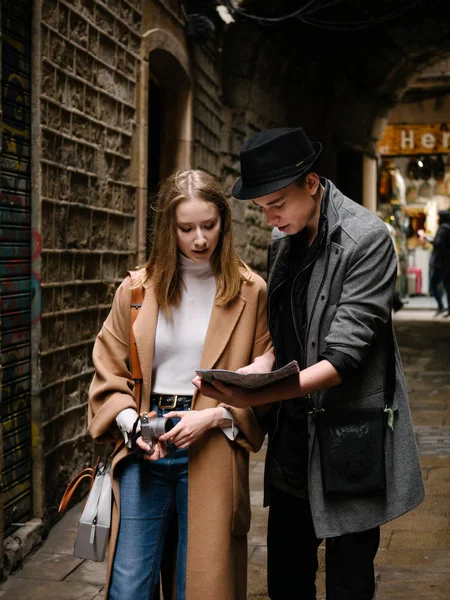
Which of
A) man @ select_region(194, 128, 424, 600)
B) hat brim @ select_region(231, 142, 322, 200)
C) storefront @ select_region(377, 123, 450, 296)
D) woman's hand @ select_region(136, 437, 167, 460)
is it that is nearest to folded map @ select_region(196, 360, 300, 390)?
man @ select_region(194, 128, 424, 600)

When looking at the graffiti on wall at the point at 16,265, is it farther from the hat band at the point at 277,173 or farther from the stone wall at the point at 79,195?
the hat band at the point at 277,173

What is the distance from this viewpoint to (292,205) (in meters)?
2.57

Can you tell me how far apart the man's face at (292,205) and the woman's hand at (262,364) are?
0.37 m

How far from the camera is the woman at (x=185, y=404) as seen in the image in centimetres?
268

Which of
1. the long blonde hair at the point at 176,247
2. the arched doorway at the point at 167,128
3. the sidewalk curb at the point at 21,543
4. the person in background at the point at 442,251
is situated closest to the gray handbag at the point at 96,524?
the long blonde hair at the point at 176,247

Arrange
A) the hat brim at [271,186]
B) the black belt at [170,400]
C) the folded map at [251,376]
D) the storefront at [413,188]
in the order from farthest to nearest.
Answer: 1. the storefront at [413,188]
2. the black belt at [170,400]
3. the hat brim at [271,186]
4. the folded map at [251,376]

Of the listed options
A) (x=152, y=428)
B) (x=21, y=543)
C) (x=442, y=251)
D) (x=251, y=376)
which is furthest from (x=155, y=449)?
(x=442, y=251)

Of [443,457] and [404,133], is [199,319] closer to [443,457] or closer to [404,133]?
[443,457]

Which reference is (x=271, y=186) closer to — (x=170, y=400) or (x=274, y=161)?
(x=274, y=161)

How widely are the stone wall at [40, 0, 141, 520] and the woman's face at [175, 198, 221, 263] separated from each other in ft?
7.77

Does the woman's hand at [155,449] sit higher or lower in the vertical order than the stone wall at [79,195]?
lower

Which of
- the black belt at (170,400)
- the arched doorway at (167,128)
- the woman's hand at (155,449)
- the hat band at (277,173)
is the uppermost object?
the arched doorway at (167,128)

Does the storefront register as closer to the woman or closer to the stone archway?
the stone archway

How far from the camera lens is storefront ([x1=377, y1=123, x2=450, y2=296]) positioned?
20672mm
